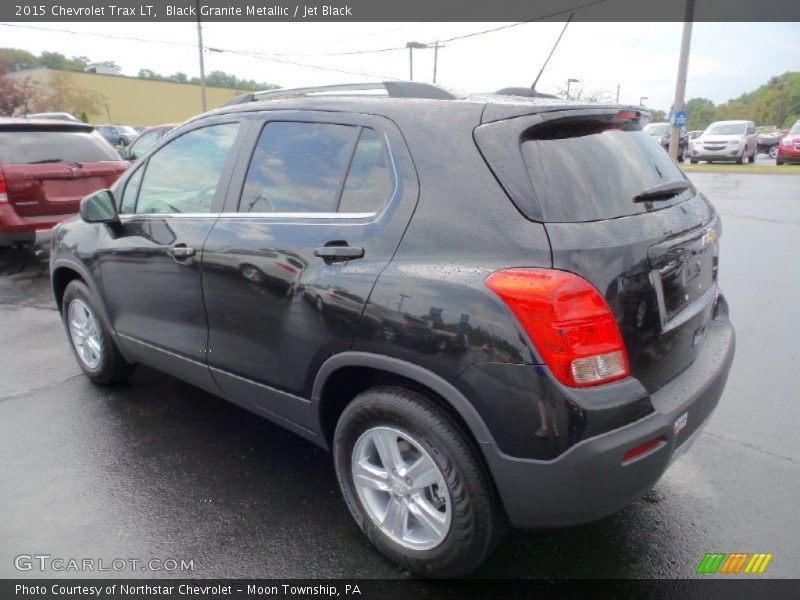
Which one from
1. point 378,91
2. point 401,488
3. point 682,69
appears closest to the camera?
point 401,488

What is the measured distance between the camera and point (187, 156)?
131 inches

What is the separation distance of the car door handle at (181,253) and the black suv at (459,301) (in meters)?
0.02

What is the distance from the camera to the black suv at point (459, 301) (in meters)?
1.92

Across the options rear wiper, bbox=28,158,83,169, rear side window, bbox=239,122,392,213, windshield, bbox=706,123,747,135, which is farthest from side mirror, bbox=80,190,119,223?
windshield, bbox=706,123,747,135

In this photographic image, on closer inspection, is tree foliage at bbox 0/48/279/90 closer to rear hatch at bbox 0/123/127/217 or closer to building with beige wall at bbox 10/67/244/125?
building with beige wall at bbox 10/67/244/125

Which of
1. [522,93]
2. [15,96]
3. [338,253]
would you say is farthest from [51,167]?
[15,96]

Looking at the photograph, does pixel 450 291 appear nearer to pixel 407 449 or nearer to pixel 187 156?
pixel 407 449

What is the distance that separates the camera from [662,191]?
2.33 m

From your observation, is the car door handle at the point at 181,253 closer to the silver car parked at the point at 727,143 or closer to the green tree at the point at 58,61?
the silver car parked at the point at 727,143

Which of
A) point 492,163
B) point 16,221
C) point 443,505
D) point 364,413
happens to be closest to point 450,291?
point 492,163

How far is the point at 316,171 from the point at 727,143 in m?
25.7

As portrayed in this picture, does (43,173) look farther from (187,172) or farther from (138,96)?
(138,96)

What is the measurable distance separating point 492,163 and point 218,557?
1958 millimetres

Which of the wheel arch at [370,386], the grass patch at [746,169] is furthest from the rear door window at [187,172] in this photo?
the grass patch at [746,169]
